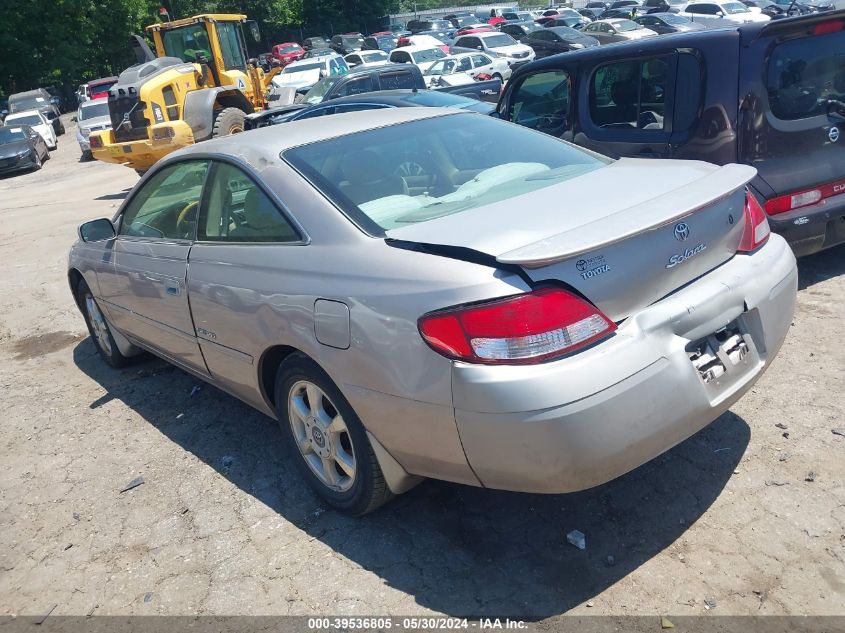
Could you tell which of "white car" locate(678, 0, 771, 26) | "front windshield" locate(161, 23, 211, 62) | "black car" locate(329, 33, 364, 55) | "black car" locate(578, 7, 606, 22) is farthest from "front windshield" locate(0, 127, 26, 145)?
"black car" locate(578, 7, 606, 22)

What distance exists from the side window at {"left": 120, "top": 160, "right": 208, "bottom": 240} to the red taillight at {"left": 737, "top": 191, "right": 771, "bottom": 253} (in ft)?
8.60

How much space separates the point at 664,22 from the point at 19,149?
24.4m

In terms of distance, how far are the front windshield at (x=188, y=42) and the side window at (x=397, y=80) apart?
4963 millimetres

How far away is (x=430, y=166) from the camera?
3.68 meters

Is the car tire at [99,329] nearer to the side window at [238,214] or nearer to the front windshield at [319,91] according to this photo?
the side window at [238,214]

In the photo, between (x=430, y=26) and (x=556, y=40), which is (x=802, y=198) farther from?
(x=430, y=26)

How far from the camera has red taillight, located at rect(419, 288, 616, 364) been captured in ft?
8.21

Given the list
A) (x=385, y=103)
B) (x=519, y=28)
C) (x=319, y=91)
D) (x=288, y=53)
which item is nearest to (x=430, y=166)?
(x=385, y=103)

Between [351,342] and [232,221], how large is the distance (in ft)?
3.93

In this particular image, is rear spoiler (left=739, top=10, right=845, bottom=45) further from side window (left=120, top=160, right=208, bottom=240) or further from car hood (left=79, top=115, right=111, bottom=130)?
car hood (left=79, top=115, right=111, bottom=130)

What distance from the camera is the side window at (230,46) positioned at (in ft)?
53.3

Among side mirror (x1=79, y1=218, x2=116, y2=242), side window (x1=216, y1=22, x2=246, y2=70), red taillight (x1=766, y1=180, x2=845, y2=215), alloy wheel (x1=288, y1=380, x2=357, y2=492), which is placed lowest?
alloy wheel (x1=288, y1=380, x2=357, y2=492)

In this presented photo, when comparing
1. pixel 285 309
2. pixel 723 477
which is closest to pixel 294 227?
pixel 285 309

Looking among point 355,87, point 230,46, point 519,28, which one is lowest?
point 519,28
